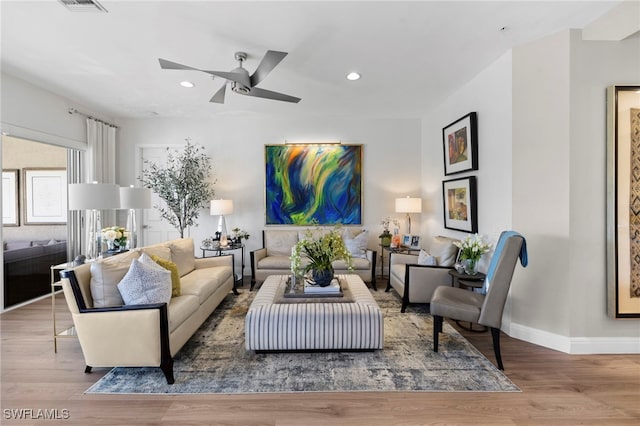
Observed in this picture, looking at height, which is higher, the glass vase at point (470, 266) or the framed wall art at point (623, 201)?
the framed wall art at point (623, 201)

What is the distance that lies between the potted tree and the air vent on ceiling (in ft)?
9.26

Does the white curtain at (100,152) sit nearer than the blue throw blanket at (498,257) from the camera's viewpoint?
No

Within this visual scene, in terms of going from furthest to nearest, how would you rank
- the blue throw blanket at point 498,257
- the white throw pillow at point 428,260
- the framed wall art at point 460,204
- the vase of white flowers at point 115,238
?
the white throw pillow at point 428,260 → the framed wall art at point 460,204 → the vase of white flowers at point 115,238 → the blue throw blanket at point 498,257

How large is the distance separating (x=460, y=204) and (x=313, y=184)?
8.41ft

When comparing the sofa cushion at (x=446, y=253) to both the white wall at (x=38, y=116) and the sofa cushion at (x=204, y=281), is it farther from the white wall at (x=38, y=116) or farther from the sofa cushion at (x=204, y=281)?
the white wall at (x=38, y=116)

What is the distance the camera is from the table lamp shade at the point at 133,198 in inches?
143

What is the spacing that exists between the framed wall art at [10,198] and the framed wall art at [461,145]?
6119mm

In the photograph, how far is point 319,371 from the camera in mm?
2359

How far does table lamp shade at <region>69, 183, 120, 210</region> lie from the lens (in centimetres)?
289

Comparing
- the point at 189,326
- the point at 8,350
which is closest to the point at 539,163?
the point at 189,326

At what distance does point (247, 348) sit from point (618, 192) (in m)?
3.61

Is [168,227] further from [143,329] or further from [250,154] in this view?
[143,329]

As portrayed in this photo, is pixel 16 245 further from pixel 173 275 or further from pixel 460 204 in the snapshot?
pixel 460 204

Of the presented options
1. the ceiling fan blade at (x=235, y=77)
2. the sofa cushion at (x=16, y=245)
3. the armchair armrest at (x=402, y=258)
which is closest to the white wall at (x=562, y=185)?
the armchair armrest at (x=402, y=258)
